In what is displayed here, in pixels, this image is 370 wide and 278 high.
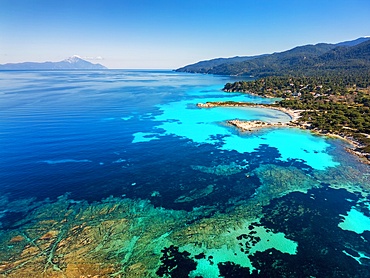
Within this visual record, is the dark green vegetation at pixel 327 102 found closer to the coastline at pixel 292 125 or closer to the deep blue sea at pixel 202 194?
the coastline at pixel 292 125

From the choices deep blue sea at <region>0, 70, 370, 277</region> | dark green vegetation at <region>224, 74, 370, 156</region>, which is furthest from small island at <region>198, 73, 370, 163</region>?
deep blue sea at <region>0, 70, 370, 277</region>

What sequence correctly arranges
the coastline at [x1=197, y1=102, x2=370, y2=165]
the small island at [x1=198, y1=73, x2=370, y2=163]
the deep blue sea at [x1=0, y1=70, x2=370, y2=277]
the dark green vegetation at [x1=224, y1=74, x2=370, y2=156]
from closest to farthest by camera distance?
the deep blue sea at [x1=0, y1=70, x2=370, y2=277]
the coastline at [x1=197, y1=102, x2=370, y2=165]
the small island at [x1=198, y1=73, x2=370, y2=163]
the dark green vegetation at [x1=224, y1=74, x2=370, y2=156]

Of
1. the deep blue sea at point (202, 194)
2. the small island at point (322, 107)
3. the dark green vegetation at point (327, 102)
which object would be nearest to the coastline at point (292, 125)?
the small island at point (322, 107)

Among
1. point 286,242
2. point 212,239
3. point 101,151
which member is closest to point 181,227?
point 212,239

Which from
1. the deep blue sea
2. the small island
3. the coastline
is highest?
the small island

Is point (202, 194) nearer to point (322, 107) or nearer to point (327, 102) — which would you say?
point (322, 107)

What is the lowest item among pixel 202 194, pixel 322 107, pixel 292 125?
pixel 202 194

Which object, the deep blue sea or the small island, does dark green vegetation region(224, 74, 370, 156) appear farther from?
the deep blue sea

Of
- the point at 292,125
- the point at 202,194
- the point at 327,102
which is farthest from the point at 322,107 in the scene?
the point at 202,194
